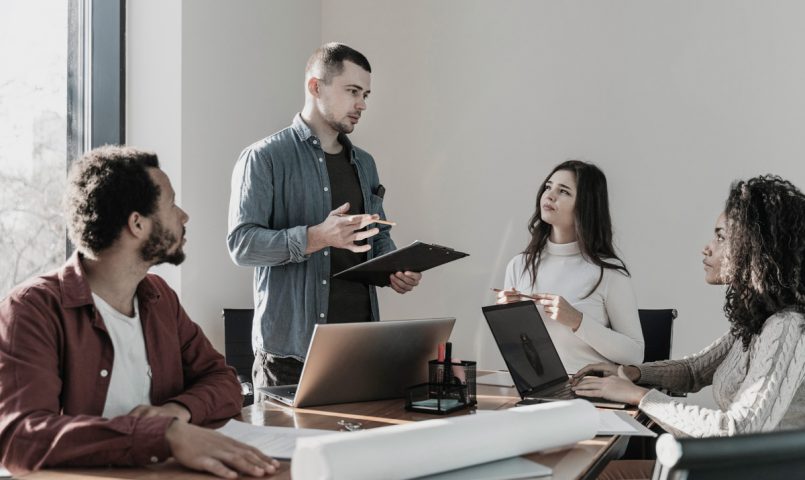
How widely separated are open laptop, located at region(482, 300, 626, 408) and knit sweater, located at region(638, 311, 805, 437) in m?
0.14

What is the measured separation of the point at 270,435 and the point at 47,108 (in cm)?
185

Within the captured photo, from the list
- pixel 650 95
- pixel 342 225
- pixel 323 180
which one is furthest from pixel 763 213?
pixel 650 95

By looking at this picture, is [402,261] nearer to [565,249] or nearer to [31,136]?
[565,249]

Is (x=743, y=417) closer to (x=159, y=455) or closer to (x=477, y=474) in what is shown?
(x=477, y=474)

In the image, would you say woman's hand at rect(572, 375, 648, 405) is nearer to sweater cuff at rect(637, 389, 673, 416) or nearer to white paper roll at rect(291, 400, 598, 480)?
sweater cuff at rect(637, 389, 673, 416)

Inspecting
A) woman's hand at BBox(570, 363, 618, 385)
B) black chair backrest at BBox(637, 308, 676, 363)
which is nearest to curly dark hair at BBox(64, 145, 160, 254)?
woman's hand at BBox(570, 363, 618, 385)

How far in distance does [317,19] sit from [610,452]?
10.7 feet

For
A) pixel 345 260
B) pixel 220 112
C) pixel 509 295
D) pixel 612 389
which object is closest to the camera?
pixel 612 389

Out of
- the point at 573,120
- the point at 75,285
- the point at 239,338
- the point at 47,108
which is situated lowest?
the point at 239,338

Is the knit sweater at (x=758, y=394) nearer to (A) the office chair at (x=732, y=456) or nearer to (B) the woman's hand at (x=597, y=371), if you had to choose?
(B) the woman's hand at (x=597, y=371)

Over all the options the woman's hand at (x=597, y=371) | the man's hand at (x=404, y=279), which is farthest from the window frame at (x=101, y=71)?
the woman's hand at (x=597, y=371)

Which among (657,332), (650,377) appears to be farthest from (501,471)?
(657,332)

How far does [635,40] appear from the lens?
375 centimetres

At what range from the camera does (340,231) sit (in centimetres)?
217
